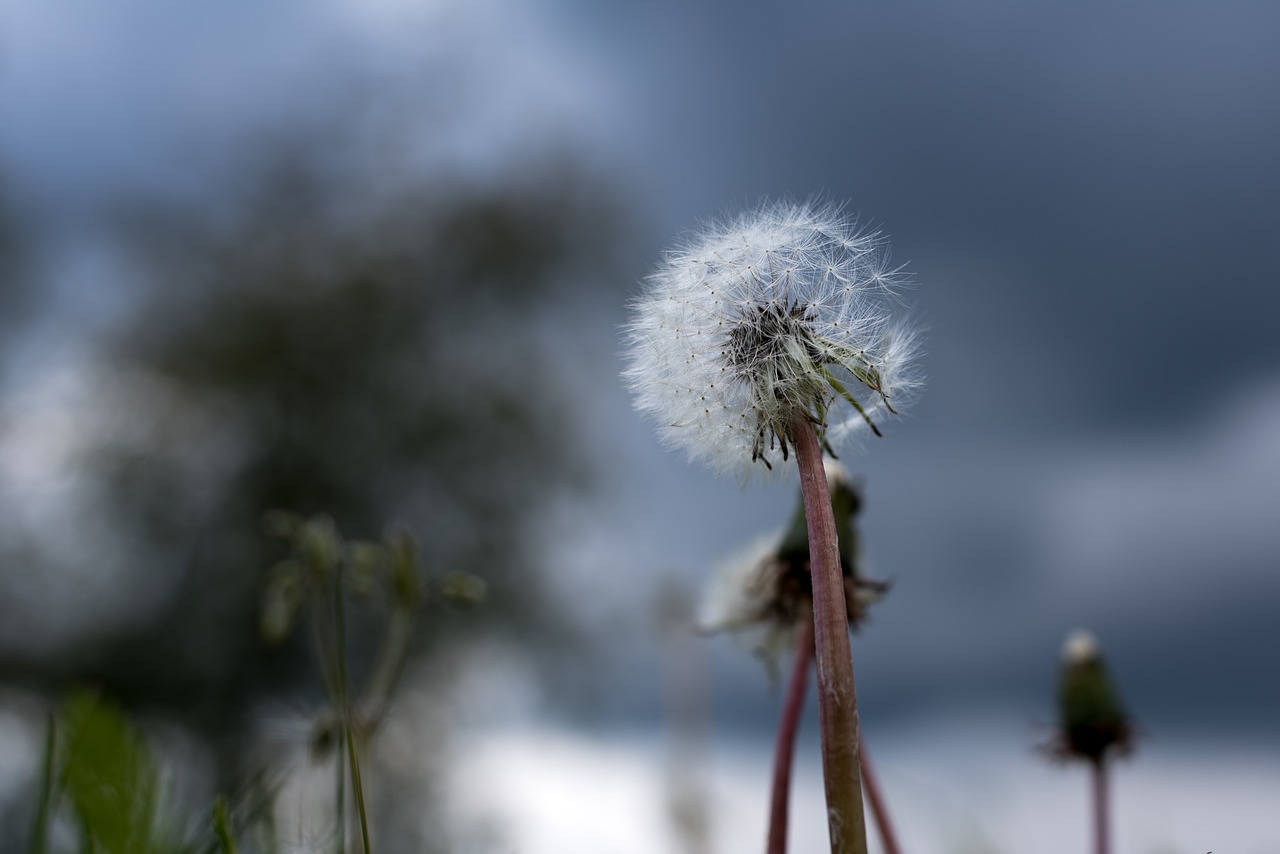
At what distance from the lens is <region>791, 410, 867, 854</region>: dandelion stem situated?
859 millimetres

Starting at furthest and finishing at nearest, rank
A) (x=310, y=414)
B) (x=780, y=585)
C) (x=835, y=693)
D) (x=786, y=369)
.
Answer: (x=310, y=414), (x=780, y=585), (x=786, y=369), (x=835, y=693)

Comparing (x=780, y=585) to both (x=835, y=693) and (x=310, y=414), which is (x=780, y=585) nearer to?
(x=835, y=693)

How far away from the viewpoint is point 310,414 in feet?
57.3

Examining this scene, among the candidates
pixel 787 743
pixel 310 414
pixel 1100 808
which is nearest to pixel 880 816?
pixel 787 743

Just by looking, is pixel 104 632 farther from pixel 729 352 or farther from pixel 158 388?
pixel 729 352

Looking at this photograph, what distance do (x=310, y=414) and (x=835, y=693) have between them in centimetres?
1755

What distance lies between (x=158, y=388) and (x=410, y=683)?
6302 millimetres

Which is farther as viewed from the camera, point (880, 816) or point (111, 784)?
point (880, 816)

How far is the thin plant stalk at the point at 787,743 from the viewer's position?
1.19 m

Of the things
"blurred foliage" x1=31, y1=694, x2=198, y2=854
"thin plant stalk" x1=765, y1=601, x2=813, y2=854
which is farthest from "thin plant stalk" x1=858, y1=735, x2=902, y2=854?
"blurred foliage" x1=31, y1=694, x2=198, y2=854

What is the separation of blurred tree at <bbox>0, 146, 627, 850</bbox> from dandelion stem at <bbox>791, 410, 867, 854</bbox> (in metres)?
15.1

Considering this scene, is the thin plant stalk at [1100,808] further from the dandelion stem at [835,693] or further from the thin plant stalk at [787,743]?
the dandelion stem at [835,693]

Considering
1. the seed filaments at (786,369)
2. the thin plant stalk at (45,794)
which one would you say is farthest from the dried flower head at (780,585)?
the thin plant stalk at (45,794)

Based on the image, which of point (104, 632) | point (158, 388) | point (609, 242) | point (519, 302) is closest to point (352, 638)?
point (104, 632)
